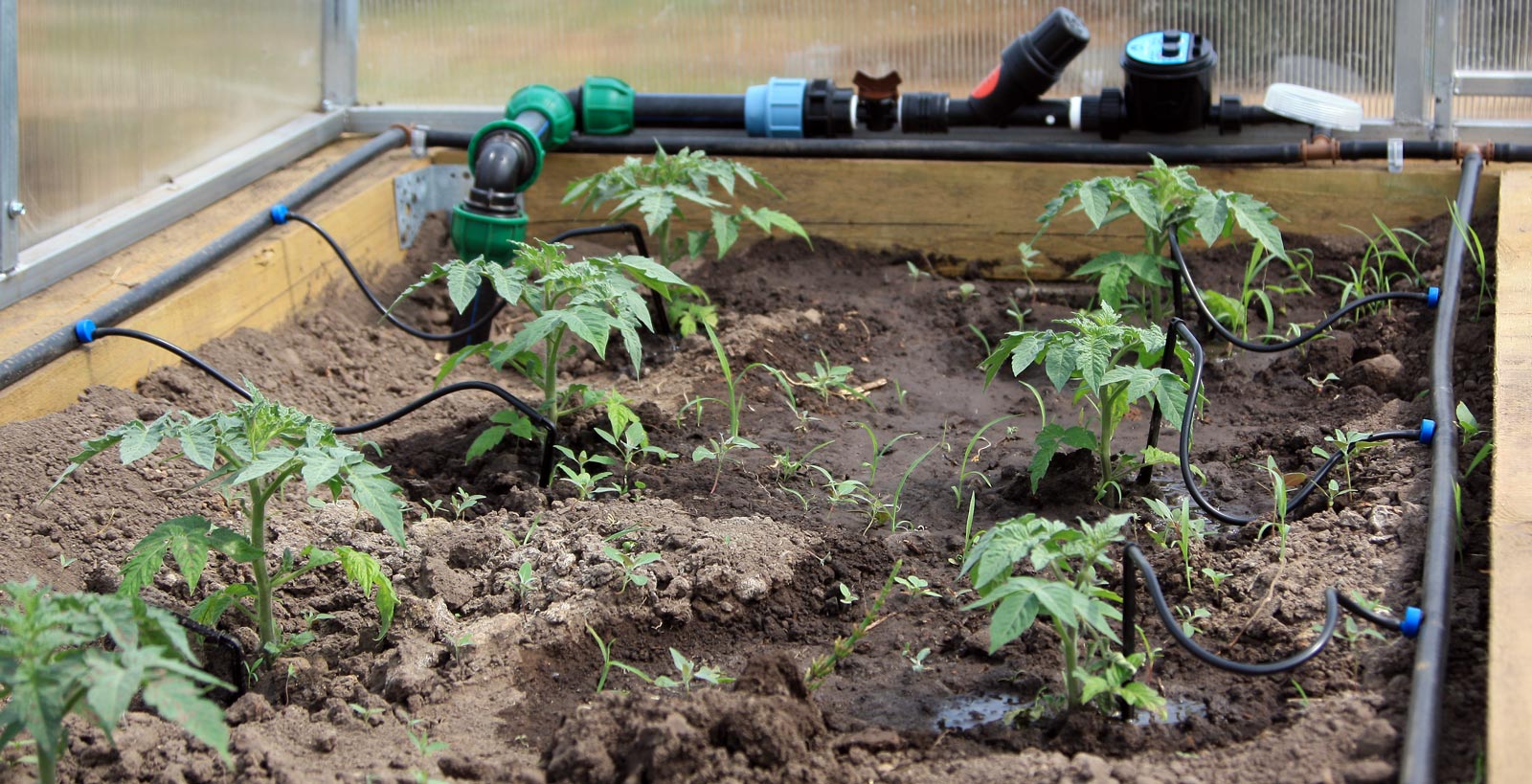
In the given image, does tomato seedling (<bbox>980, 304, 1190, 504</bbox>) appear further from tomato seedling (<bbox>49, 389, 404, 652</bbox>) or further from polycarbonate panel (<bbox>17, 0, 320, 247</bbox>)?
polycarbonate panel (<bbox>17, 0, 320, 247</bbox>)

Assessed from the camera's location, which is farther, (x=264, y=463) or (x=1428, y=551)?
(x=1428, y=551)

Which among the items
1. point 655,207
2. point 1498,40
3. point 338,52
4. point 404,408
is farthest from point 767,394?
point 1498,40

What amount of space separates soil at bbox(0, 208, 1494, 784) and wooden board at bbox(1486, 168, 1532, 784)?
3.2 inches

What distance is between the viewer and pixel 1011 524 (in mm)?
1874

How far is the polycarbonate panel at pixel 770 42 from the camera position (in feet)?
13.0

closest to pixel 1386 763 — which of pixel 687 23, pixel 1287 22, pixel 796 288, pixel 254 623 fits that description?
pixel 254 623

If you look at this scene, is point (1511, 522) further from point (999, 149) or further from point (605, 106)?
point (605, 106)

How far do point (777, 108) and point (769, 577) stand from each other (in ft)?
6.73

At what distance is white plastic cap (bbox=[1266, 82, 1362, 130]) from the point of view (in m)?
3.69

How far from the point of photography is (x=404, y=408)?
2799 millimetres

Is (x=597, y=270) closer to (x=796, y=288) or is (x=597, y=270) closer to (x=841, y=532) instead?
(x=841, y=532)

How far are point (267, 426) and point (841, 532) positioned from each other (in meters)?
1.00

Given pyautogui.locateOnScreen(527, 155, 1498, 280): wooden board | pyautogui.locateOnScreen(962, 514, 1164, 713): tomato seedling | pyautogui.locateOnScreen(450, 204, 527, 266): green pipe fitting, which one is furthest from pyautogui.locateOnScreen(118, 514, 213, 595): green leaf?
pyautogui.locateOnScreen(527, 155, 1498, 280): wooden board

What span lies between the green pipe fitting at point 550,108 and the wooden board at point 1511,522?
246 cm
